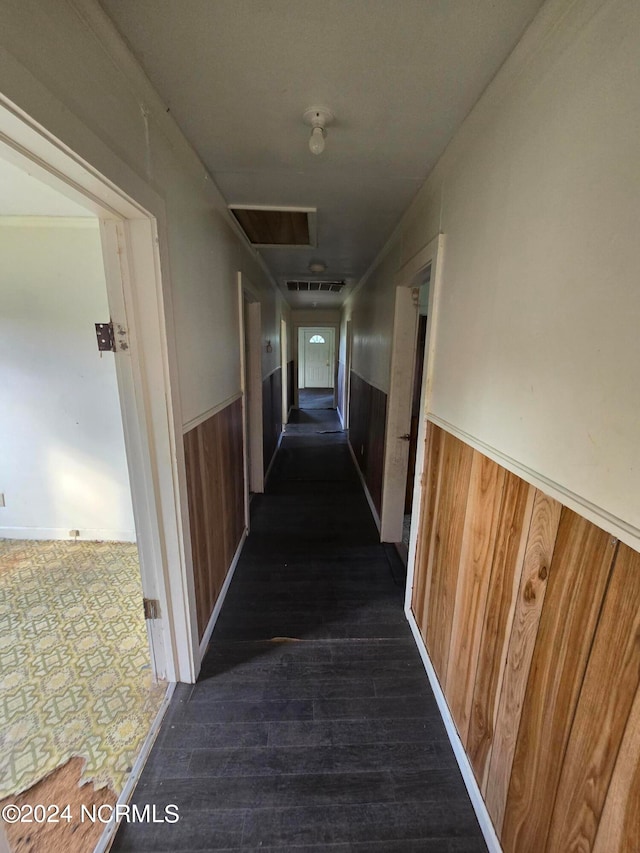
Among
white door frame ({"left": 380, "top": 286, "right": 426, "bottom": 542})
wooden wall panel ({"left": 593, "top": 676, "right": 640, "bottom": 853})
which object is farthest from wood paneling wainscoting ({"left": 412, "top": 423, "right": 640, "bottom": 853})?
white door frame ({"left": 380, "top": 286, "right": 426, "bottom": 542})

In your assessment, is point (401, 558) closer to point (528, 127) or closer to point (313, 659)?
point (313, 659)

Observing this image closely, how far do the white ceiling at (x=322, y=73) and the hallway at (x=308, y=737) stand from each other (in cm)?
232

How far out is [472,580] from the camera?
1.18 metres

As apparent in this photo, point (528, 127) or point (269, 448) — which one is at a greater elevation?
point (528, 127)

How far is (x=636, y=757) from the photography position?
22.8 inches

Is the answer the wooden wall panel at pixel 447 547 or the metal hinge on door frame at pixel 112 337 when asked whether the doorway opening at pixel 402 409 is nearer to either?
the wooden wall panel at pixel 447 547

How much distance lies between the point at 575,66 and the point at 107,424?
2828mm

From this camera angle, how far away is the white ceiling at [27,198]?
5.18 ft

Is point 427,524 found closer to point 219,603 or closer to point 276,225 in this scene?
point 219,603

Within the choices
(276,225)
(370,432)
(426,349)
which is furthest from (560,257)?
(370,432)

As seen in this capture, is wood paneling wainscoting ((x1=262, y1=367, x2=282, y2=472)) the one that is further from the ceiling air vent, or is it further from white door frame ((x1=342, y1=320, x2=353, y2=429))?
white door frame ((x1=342, y1=320, x2=353, y2=429))

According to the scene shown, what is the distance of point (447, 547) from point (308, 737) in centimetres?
94

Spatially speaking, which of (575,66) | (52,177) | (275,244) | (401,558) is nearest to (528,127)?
(575,66)

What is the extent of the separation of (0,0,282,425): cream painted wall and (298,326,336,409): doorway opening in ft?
28.1
